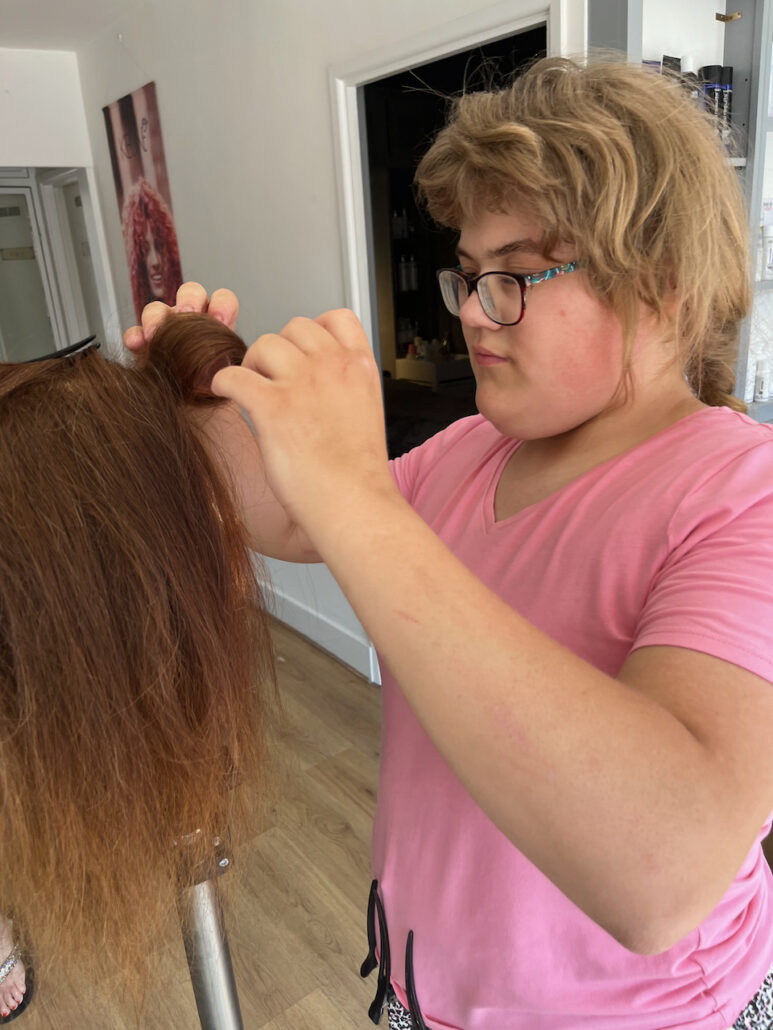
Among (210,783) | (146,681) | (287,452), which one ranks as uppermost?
(287,452)

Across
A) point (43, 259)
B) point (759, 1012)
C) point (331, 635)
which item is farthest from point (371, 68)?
point (43, 259)

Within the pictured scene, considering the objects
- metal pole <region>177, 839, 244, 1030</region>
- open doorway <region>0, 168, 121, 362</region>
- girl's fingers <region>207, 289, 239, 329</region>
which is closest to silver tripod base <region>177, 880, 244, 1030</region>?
metal pole <region>177, 839, 244, 1030</region>

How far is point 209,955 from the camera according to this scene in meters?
0.84

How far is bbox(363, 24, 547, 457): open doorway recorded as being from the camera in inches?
120

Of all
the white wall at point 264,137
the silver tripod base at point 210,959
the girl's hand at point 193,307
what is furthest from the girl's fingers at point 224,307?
the white wall at point 264,137

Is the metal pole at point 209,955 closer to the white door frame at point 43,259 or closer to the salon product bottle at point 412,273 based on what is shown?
the salon product bottle at point 412,273

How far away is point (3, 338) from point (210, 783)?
4.53 m

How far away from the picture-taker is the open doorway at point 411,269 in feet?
10.0

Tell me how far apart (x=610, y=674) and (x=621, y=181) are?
16.6 inches

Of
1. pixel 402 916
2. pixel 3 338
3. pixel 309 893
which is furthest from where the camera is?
pixel 3 338

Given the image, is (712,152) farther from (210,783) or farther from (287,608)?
(287,608)

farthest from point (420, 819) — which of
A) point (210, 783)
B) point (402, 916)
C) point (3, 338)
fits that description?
point (3, 338)

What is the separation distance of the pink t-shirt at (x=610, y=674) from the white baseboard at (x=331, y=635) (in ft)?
5.91

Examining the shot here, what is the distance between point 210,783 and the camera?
27.4 inches
